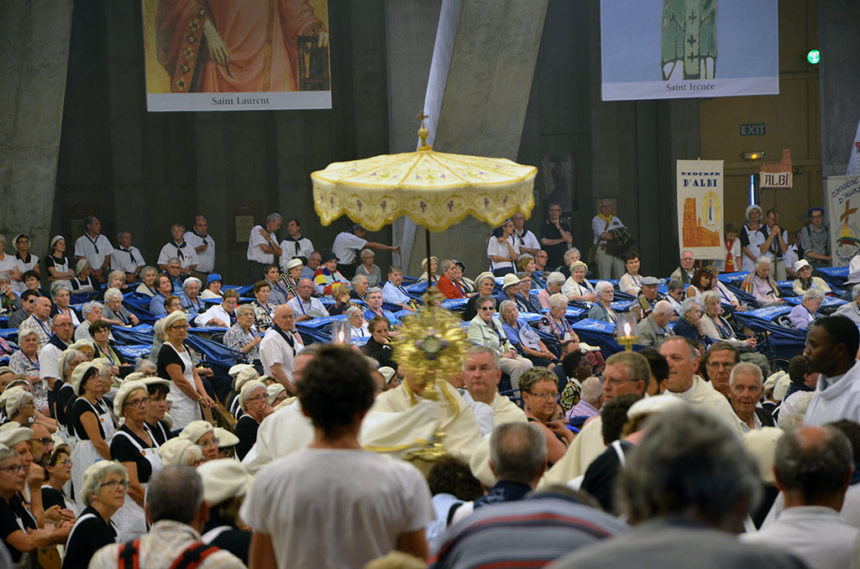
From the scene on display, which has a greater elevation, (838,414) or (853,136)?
(853,136)

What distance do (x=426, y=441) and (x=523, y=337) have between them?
295 inches

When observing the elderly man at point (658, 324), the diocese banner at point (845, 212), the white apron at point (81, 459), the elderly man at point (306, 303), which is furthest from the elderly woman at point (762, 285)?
the white apron at point (81, 459)

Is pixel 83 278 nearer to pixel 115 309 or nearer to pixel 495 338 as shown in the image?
pixel 115 309

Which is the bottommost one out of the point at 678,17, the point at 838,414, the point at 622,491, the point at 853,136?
the point at 838,414

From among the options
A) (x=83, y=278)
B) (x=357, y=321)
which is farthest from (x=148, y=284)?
(x=357, y=321)

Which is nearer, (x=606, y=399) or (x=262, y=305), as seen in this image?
(x=606, y=399)

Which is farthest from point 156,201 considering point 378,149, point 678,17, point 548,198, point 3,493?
A: point 3,493

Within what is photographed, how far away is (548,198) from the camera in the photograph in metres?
22.2

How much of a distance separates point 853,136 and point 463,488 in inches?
686

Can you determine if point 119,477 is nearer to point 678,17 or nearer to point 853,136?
point 678,17

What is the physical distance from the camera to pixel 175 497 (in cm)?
362

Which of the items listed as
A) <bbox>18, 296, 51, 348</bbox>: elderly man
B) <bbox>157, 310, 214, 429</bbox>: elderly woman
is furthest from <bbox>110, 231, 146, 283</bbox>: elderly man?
<bbox>157, 310, 214, 429</bbox>: elderly woman

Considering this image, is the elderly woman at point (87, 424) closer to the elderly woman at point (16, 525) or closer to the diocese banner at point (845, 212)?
the elderly woman at point (16, 525)

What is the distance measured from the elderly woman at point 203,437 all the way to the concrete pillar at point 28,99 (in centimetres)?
1091
